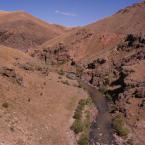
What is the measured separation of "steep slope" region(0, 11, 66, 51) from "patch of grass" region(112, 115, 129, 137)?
9913 cm

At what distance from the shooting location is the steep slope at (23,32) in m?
145

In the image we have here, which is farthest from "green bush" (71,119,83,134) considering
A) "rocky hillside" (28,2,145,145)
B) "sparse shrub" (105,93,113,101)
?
"sparse shrub" (105,93,113,101)

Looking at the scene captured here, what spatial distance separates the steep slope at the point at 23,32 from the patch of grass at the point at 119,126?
99134 mm

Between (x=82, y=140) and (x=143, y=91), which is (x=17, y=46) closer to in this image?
(x=143, y=91)

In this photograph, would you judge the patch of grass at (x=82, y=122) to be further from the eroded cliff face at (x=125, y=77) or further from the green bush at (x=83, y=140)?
Answer: the eroded cliff face at (x=125, y=77)

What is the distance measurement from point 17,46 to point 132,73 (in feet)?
287

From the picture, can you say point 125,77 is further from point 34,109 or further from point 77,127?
point 34,109

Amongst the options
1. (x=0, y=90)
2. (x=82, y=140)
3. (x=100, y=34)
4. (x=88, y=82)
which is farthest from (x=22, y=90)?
(x=100, y=34)

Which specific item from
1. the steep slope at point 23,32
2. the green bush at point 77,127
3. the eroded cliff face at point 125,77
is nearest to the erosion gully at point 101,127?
the green bush at point 77,127

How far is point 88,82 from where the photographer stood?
245 ft

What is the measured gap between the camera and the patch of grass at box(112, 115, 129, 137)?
39.8m

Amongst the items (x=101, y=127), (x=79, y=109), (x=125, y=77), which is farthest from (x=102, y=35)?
(x=101, y=127)

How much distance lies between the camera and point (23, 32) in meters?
153

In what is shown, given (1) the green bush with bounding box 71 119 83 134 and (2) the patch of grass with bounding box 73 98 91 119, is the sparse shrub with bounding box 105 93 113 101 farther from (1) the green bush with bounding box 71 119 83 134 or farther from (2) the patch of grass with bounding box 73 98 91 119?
(1) the green bush with bounding box 71 119 83 134
